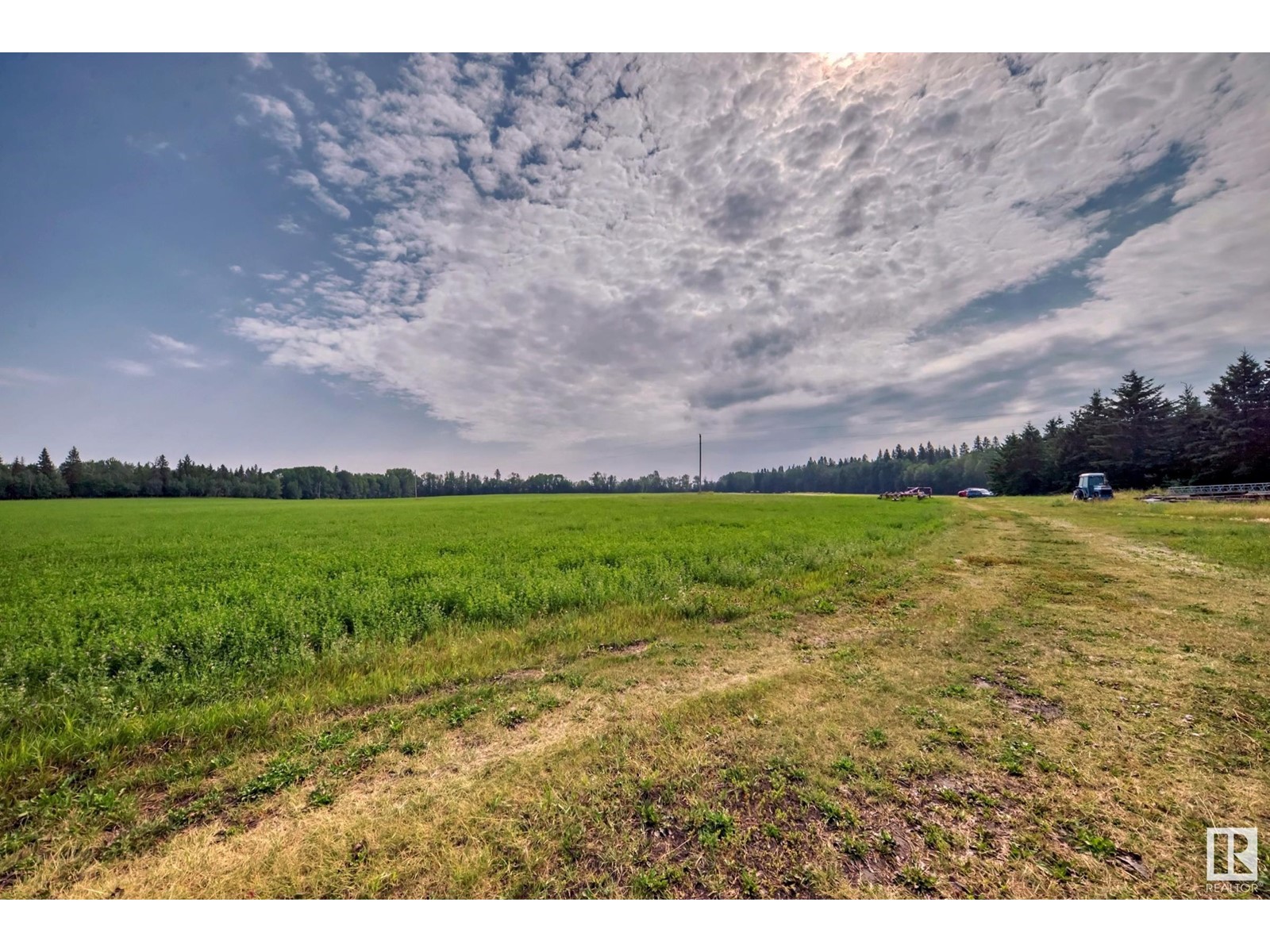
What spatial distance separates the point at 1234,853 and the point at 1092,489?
5888cm

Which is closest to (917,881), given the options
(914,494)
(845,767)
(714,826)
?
(845,767)

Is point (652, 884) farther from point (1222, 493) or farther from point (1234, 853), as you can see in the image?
point (1222, 493)

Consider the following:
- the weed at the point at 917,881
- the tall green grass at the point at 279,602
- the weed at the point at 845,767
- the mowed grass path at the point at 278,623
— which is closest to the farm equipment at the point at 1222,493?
the tall green grass at the point at 279,602

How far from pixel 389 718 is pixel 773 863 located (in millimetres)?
4568

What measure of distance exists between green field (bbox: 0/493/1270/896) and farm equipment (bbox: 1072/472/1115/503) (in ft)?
148

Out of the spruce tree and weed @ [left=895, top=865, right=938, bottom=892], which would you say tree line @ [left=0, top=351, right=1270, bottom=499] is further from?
weed @ [left=895, top=865, right=938, bottom=892]

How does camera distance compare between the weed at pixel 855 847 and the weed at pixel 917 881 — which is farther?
the weed at pixel 855 847

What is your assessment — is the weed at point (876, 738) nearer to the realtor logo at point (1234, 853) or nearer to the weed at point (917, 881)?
the weed at point (917, 881)

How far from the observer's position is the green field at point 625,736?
3.23 m

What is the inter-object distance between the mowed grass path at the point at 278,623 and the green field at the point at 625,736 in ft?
0.20

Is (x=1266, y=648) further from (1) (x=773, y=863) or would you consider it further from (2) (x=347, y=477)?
(2) (x=347, y=477)

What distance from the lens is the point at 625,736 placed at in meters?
4.82

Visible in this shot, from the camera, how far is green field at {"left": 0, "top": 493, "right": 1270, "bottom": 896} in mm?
3230

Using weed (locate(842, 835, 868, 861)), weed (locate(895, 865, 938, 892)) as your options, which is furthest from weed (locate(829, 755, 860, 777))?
weed (locate(895, 865, 938, 892))
